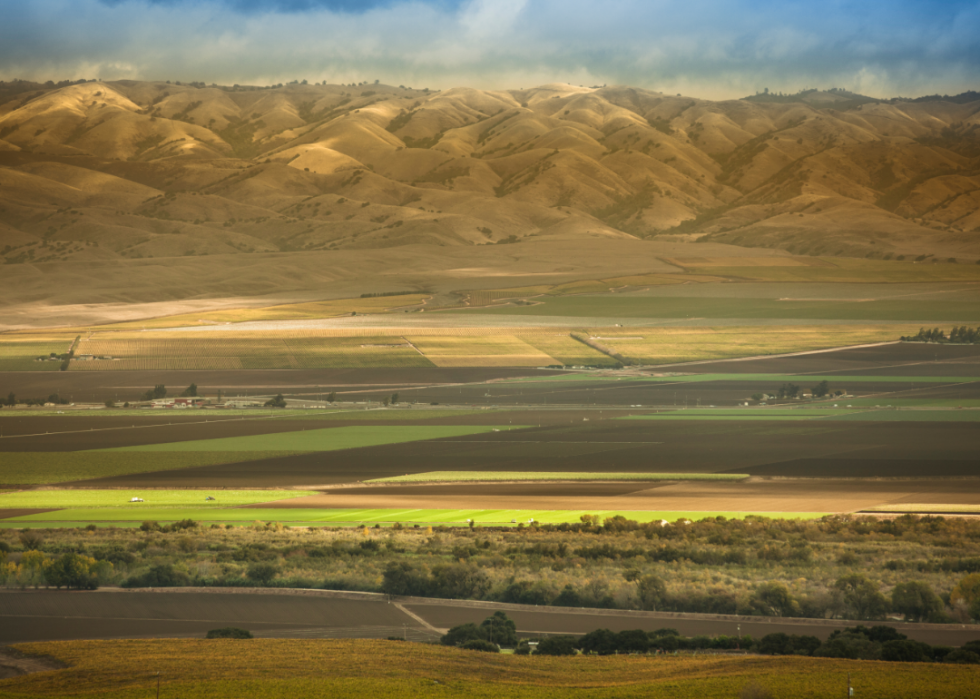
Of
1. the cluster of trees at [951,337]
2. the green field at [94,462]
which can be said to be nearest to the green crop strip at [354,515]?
the green field at [94,462]

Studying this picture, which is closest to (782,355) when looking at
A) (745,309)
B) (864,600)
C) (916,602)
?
(745,309)

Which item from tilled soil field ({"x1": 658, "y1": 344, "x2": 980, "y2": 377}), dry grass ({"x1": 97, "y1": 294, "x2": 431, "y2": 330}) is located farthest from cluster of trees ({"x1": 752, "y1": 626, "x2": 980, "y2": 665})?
dry grass ({"x1": 97, "y1": 294, "x2": 431, "y2": 330})

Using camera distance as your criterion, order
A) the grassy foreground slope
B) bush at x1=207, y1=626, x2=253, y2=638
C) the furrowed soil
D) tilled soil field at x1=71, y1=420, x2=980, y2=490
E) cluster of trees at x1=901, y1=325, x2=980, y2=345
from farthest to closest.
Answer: cluster of trees at x1=901, y1=325, x2=980, y2=345 < tilled soil field at x1=71, y1=420, x2=980, y2=490 < the furrowed soil < bush at x1=207, y1=626, x2=253, y2=638 < the grassy foreground slope

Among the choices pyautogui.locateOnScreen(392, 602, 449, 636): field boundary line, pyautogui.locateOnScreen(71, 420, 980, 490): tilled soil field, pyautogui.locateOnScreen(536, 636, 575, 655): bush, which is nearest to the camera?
pyautogui.locateOnScreen(536, 636, 575, 655): bush

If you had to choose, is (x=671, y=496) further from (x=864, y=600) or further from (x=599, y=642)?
(x=599, y=642)

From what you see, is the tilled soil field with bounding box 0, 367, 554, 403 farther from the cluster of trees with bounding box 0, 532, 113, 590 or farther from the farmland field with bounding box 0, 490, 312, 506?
the cluster of trees with bounding box 0, 532, 113, 590
